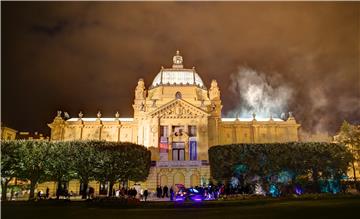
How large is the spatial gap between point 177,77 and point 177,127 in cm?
2003

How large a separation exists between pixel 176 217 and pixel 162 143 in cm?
5397

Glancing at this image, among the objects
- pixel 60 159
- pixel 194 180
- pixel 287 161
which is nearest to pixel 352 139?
pixel 287 161

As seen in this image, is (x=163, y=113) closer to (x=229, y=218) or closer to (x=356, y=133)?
(x=356, y=133)

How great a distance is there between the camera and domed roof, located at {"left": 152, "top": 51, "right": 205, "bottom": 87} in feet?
311

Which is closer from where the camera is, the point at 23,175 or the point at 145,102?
the point at 23,175

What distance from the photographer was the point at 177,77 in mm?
96000

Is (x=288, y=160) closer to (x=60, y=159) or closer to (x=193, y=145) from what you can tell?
(x=193, y=145)

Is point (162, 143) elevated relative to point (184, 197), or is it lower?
elevated

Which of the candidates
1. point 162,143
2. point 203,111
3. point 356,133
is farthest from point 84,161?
point 356,133

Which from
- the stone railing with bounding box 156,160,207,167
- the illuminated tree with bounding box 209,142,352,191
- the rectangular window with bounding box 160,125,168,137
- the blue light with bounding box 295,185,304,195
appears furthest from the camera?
the rectangular window with bounding box 160,125,168,137

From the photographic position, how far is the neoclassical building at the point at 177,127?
7131 centimetres

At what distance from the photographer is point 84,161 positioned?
2120 inches

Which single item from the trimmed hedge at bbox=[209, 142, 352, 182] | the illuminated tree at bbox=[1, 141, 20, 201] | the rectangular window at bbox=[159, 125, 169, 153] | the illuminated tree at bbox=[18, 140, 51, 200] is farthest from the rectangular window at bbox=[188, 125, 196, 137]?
the illuminated tree at bbox=[1, 141, 20, 201]

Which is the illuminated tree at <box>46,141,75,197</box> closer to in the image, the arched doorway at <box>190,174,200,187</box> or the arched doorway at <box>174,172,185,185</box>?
the arched doorway at <box>174,172,185,185</box>
